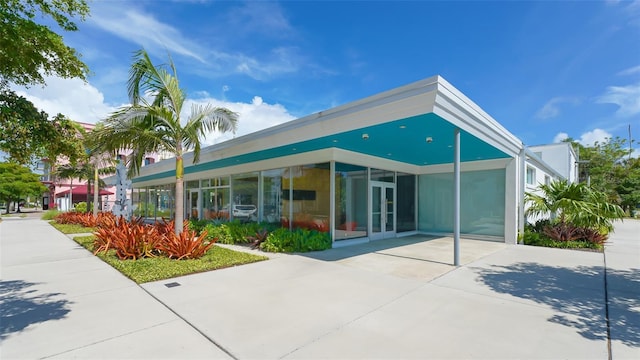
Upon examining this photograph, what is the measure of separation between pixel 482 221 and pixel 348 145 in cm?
681

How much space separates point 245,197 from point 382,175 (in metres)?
6.17

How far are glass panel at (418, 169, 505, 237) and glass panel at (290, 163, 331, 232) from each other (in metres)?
5.80

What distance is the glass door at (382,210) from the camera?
449 inches

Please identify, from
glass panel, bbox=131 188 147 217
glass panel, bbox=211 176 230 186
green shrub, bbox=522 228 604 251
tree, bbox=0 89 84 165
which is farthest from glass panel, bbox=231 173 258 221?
glass panel, bbox=131 188 147 217

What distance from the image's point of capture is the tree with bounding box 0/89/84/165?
373 cm

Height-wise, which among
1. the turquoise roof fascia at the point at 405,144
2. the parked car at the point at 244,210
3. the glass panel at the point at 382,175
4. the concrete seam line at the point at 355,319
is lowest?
the concrete seam line at the point at 355,319

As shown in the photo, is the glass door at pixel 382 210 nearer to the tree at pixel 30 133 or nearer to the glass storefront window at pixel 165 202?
the tree at pixel 30 133

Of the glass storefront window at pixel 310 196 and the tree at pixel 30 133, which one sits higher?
the tree at pixel 30 133

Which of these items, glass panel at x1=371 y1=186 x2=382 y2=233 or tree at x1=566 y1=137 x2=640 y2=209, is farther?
tree at x1=566 y1=137 x2=640 y2=209

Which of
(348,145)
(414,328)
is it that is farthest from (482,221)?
(414,328)

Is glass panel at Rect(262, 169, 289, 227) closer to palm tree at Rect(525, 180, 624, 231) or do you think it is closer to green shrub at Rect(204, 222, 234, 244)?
green shrub at Rect(204, 222, 234, 244)

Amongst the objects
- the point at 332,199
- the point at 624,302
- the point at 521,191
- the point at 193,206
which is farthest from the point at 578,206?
the point at 193,206

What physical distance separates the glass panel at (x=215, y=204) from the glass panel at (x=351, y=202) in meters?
6.79

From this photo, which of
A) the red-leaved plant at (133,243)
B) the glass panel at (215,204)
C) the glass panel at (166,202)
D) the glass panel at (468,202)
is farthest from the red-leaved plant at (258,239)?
the glass panel at (166,202)
